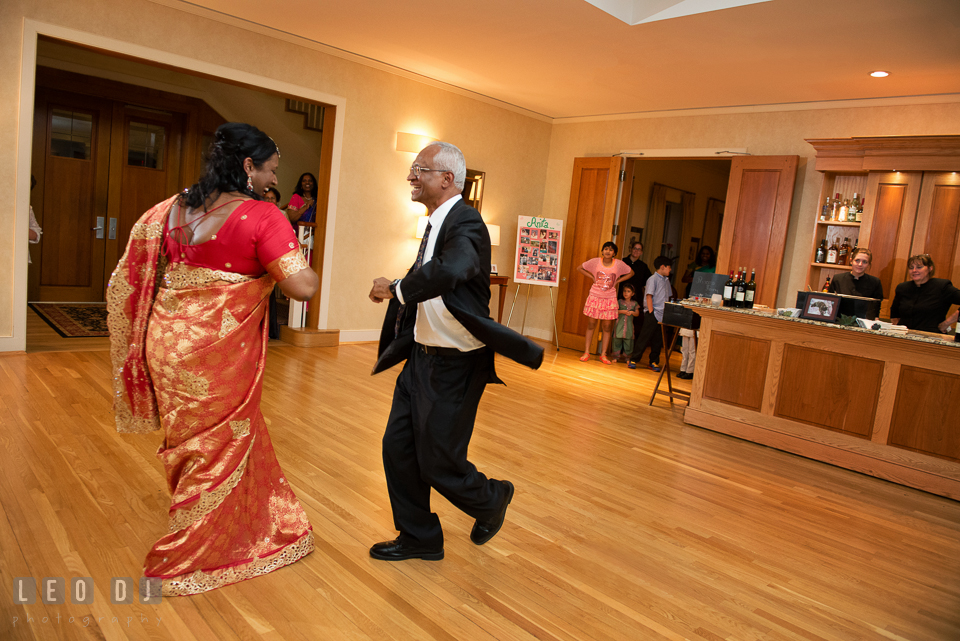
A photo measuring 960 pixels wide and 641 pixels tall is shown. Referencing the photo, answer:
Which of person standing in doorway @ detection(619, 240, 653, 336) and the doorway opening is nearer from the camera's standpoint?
the doorway opening

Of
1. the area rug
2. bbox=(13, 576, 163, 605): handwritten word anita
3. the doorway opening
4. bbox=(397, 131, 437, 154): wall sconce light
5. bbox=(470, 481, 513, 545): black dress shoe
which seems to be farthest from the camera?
the doorway opening

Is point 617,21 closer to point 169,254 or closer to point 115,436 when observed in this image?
point 169,254

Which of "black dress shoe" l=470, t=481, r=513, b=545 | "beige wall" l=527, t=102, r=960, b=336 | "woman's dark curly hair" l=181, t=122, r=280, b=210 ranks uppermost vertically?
"beige wall" l=527, t=102, r=960, b=336

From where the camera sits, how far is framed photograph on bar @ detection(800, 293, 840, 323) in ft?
15.5

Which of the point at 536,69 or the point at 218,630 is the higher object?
the point at 536,69

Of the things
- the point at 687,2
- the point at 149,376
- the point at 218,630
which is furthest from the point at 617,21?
the point at 218,630

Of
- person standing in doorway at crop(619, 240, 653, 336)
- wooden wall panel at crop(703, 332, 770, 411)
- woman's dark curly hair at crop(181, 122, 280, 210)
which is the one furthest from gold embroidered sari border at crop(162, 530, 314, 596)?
person standing in doorway at crop(619, 240, 653, 336)

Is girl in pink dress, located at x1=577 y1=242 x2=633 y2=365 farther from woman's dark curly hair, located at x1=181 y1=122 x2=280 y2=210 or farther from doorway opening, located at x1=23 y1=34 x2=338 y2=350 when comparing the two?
woman's dark curly hair, located at x1=181 y1=122 x2=280 y2=210

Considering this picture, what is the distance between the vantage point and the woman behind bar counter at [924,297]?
5387 millimetres

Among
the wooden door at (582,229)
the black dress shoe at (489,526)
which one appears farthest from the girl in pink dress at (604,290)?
the black dress shoe at (489,526)

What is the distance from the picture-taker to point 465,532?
9.78ft

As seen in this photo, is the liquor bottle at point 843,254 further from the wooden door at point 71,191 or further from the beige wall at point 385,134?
the wooden door at point 71,191

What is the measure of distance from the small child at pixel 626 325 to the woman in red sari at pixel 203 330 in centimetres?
622

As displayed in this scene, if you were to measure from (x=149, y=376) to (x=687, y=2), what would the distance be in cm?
443
